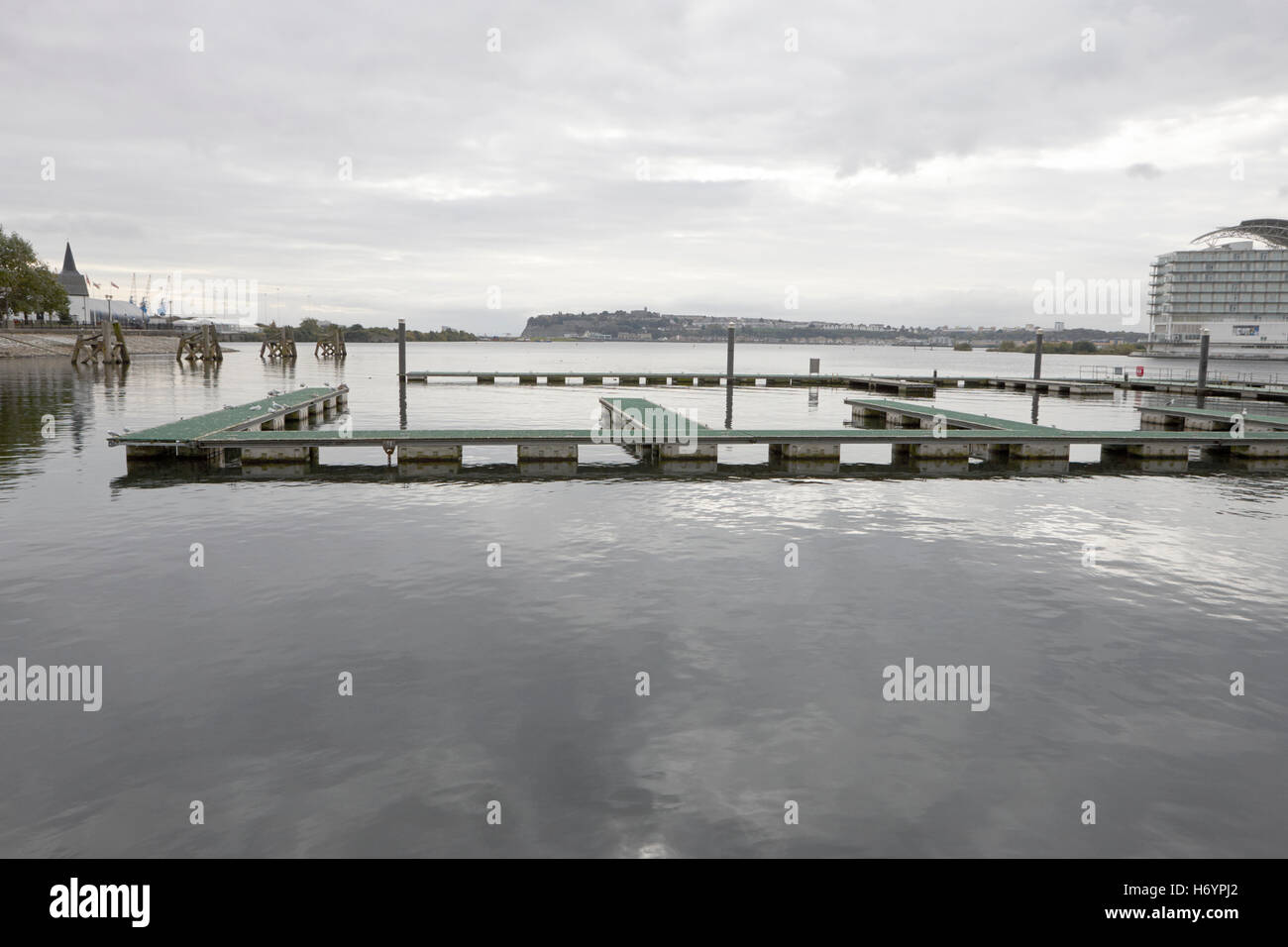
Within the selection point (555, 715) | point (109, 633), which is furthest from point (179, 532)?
point (555, 715)

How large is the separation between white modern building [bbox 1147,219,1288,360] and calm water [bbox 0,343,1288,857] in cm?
19622

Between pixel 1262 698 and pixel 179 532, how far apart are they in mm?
18726

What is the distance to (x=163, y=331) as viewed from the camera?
154 m

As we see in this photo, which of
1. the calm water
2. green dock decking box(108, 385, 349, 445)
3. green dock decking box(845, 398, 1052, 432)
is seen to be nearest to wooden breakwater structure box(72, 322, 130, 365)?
green dock decking box(108, 385, 349, 445)

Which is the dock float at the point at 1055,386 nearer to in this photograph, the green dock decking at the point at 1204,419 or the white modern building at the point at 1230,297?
the green dock decking at the point at 1204,419

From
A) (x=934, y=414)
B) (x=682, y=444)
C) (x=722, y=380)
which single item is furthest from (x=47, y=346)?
(x=934, y=414)

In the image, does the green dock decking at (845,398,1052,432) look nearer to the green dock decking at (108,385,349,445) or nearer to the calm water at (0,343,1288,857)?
the calm water at (0,343,1288,857)

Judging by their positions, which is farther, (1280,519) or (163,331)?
(163,331)

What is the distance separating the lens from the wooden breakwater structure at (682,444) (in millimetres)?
26172

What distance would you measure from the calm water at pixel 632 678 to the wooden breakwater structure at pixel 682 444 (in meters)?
5.46

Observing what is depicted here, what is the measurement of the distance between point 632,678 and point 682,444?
59.2ft

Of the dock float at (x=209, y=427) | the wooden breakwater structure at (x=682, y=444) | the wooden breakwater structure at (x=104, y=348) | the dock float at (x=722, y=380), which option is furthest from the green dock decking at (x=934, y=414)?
the wooden breakwater structure at (x=104, y=348)

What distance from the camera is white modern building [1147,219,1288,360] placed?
178 metres
